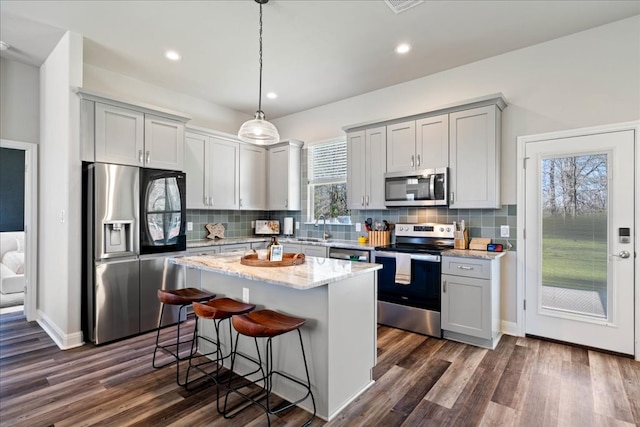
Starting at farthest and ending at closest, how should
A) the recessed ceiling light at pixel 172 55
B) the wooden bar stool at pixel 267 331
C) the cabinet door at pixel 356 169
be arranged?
the cabinet door at pixel 356 169
the recessed ceiling light at pixel 172 55
the wooden bar stool at pixel 267 331

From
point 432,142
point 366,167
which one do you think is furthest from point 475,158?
point 366,167

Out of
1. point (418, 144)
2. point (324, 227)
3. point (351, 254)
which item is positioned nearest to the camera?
point (418, 144)

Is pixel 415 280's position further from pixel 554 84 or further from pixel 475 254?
pixel 554 84

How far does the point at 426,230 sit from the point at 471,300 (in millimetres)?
996

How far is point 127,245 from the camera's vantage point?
340cm

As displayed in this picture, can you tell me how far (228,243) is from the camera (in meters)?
4.59

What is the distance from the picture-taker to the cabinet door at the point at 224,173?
15.8 ft

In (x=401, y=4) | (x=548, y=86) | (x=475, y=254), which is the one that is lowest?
(x=475, y=254)

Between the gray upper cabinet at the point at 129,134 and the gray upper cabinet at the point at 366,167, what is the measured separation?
7.25ft

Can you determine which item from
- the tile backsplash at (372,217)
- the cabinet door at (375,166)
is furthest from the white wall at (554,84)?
the cabinet door at (375,166)

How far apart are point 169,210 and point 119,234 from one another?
0.57m

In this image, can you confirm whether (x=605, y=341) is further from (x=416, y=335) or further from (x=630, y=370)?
(x=416, y=335)

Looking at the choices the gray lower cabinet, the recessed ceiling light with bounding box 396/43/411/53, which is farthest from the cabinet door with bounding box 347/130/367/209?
the gray lower cabinet

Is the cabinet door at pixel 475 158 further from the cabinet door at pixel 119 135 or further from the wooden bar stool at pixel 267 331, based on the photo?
the cabinet door at pixel 119 135
